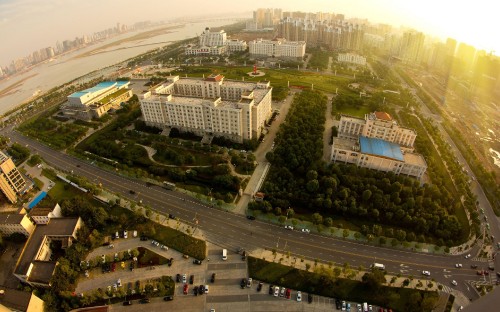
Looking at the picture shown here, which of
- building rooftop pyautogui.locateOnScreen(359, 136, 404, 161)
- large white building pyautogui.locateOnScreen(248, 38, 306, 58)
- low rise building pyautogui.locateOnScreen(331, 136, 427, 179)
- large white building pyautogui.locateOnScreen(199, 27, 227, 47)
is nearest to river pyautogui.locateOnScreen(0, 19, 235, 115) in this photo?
large white building pyautogui.locateOnScreen(199, 27, 227, 47)

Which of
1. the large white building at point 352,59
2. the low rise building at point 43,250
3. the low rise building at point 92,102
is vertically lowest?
the low rise building at point 43,250

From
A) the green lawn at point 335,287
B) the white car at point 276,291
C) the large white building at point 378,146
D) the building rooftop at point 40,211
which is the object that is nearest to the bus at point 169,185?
the building rooftop at point 40,211

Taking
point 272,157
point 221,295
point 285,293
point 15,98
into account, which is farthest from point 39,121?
point 285,293

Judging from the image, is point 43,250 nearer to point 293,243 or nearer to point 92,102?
point 293,243

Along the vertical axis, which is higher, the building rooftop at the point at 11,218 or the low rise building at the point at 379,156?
the low rise building at the point at 379,156

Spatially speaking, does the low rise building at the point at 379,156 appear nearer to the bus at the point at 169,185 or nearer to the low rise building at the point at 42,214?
the bus at the point at 169,185

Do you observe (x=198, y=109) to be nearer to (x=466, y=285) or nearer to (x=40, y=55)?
(x=466, y=285)
